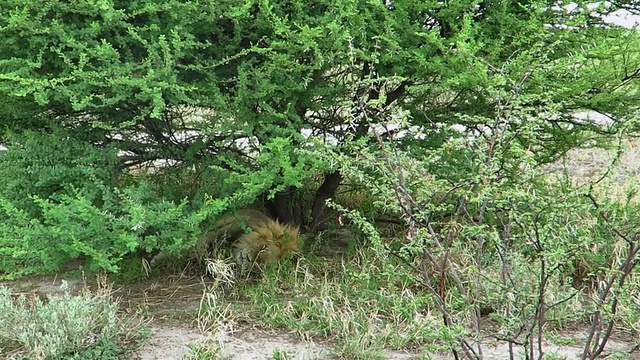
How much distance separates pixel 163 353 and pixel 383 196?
1.52 metres

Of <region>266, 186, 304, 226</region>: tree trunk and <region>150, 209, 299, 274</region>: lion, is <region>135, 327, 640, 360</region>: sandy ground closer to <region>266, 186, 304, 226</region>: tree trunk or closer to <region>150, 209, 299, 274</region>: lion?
<region>150, 209, 299, 274</region>: lion

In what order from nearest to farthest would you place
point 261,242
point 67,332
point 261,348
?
1. point 67,332
2. point 261,348
3. point 261,242

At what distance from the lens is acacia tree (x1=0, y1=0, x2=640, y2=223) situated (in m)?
3.24

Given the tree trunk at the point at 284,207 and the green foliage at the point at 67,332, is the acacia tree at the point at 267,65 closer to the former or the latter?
the tree trunk at the point at 284,207

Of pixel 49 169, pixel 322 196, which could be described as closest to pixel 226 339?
pixel 49 169

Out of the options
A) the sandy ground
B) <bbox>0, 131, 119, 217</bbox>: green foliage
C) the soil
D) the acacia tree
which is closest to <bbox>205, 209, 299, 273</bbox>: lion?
the soil

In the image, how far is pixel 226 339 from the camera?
3281 millimetres

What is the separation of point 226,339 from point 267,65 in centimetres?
154

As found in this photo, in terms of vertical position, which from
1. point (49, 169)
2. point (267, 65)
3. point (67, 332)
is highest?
point (267, 65)

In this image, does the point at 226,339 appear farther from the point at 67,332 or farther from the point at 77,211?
the point at 77,211

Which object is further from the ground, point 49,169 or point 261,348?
point 49,169

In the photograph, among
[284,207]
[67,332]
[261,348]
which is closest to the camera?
[67,332]

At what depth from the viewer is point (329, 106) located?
3.96 metres

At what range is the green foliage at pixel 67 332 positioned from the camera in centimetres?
294
